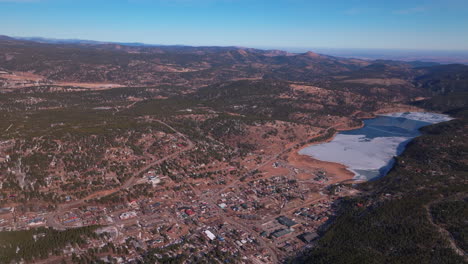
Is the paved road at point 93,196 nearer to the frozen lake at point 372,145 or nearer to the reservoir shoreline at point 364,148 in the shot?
the reservoir shoreline at point 364,148

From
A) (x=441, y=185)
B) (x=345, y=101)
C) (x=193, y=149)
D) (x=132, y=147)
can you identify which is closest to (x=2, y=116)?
(x=132, y=147)

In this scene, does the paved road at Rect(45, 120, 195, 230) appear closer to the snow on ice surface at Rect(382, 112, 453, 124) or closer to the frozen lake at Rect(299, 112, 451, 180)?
the frozen lake at Rect(299, 112, 451, 180)

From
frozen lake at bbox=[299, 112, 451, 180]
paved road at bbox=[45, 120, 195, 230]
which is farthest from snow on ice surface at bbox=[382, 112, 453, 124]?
paved road at bbox=[45, 120, 195, 230]

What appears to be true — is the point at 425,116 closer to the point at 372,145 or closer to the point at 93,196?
the point at 372,145

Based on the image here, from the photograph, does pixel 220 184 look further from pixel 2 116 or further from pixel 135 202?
pixel 2 116

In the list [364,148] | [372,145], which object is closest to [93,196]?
[364,148]

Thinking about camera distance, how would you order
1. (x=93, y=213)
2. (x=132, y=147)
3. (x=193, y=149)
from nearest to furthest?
(x=93, y=213) < (x=132, y=147) < (x=193, y=149)

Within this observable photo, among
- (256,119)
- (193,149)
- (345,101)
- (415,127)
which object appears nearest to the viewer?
(193,149)

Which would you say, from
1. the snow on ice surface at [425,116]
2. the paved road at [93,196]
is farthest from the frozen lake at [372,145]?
the paved road at [93,196]
